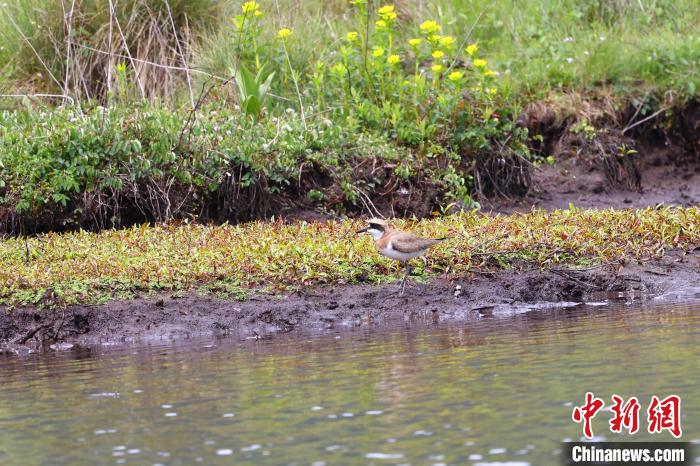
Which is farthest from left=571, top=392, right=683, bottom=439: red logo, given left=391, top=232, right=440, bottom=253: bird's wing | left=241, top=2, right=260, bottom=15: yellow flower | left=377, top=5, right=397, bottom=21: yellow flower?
left=377, top=5, right=397, bottom=21: yellow flower

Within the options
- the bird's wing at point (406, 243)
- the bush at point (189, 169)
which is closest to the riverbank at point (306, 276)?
the bird's wing at point (406, 243)

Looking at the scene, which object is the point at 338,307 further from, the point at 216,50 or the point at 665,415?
the point at 216,50

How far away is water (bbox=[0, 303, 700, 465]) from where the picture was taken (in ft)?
17.9

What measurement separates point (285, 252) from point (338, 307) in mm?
986

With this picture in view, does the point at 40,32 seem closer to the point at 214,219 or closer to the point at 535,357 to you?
the point at 214,219

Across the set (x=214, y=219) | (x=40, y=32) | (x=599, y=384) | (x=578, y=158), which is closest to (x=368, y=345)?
(x=599, y=384)

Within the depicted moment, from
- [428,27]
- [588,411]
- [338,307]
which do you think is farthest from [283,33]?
[588,411]

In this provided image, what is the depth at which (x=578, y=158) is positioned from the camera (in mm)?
14961

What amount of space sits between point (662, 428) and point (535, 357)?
6.17ft

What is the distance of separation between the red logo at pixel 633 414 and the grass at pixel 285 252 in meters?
4.04

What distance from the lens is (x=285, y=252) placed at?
10.1m

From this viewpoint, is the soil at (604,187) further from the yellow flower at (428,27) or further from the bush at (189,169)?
the yellow flower at (428,27)

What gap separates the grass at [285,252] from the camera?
9508 mm

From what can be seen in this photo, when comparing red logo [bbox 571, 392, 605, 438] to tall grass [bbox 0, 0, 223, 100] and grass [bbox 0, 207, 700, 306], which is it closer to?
grass [bbox 0, 207, 700, 306]
